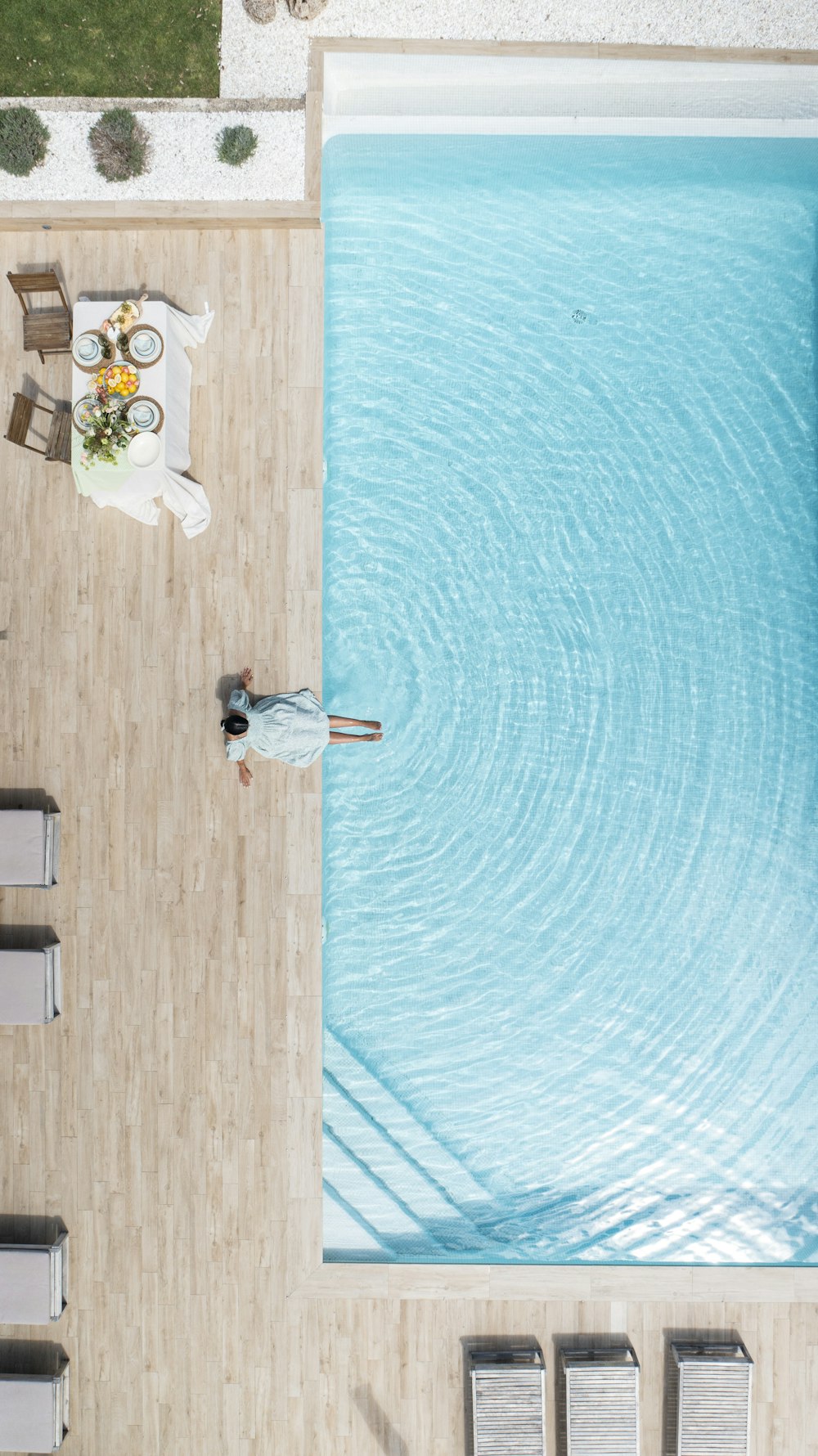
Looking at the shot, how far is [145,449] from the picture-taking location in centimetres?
448

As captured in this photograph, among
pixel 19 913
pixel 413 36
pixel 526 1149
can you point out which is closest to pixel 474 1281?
pixel 526 1149

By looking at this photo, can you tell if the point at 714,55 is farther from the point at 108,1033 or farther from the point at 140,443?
the point at 108,1033

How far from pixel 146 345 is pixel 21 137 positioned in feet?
5.31

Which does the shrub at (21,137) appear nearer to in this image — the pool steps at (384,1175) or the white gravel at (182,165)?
the white gravel at (182,165)

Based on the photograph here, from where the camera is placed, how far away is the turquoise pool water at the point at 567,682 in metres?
4.98

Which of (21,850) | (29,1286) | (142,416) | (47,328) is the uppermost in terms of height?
(47,328)

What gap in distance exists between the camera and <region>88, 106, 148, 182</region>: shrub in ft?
15.4

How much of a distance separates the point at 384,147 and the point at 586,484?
98.7 inches

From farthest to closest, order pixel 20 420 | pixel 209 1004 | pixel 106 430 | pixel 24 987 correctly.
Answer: pixel 209 1004 < pixel 24 987 < pixel 20 420 < pixel 106 430

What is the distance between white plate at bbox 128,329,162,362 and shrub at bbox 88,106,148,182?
1146 mm

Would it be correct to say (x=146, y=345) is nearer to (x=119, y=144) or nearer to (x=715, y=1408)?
(x=119, y=144)

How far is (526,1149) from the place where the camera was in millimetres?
4988

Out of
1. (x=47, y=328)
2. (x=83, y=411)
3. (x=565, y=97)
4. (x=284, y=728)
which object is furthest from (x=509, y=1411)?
(x=565, y=97)

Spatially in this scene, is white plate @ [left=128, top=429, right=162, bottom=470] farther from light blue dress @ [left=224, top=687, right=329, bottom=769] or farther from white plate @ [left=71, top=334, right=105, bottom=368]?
light blue dress @ [left=224, top=687, right=329, bottom=769]
